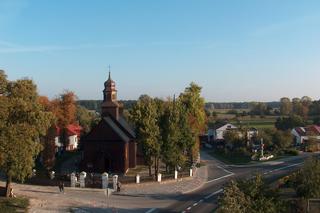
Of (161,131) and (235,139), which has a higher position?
(161,131)

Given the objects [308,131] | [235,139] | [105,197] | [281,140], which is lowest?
[105,197]

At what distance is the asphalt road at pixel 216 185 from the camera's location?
133 ft

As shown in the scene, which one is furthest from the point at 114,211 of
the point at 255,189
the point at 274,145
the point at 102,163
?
the point at 274,145

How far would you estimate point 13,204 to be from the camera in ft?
131

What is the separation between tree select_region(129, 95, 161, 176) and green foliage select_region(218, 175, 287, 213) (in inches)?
1195

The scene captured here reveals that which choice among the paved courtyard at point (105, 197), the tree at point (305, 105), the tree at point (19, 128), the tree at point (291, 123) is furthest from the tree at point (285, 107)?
the tree at point (19, 128)

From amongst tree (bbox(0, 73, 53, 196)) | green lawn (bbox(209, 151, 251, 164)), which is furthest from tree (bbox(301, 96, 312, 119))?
tree (bbox(0, 73, 53, 196))

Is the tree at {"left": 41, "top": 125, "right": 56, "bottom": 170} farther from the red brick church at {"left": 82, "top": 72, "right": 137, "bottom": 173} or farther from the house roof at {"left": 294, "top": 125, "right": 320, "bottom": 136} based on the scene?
the house roof at {"left": 294, "top": 125, "right": 320, "bottom": 136}

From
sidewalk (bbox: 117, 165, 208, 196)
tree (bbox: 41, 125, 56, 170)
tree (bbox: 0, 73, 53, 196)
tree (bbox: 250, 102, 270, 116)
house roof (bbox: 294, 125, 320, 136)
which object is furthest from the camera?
tree (bbox: 250, 102, 270, 116)

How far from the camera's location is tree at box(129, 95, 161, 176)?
5447cm

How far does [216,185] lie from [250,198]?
97.4 ft

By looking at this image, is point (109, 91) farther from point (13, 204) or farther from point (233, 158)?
point (13, 204)

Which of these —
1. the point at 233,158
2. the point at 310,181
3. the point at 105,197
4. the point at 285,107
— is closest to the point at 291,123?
the point at 233,158

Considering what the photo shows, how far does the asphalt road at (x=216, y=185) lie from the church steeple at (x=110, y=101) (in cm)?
1559
